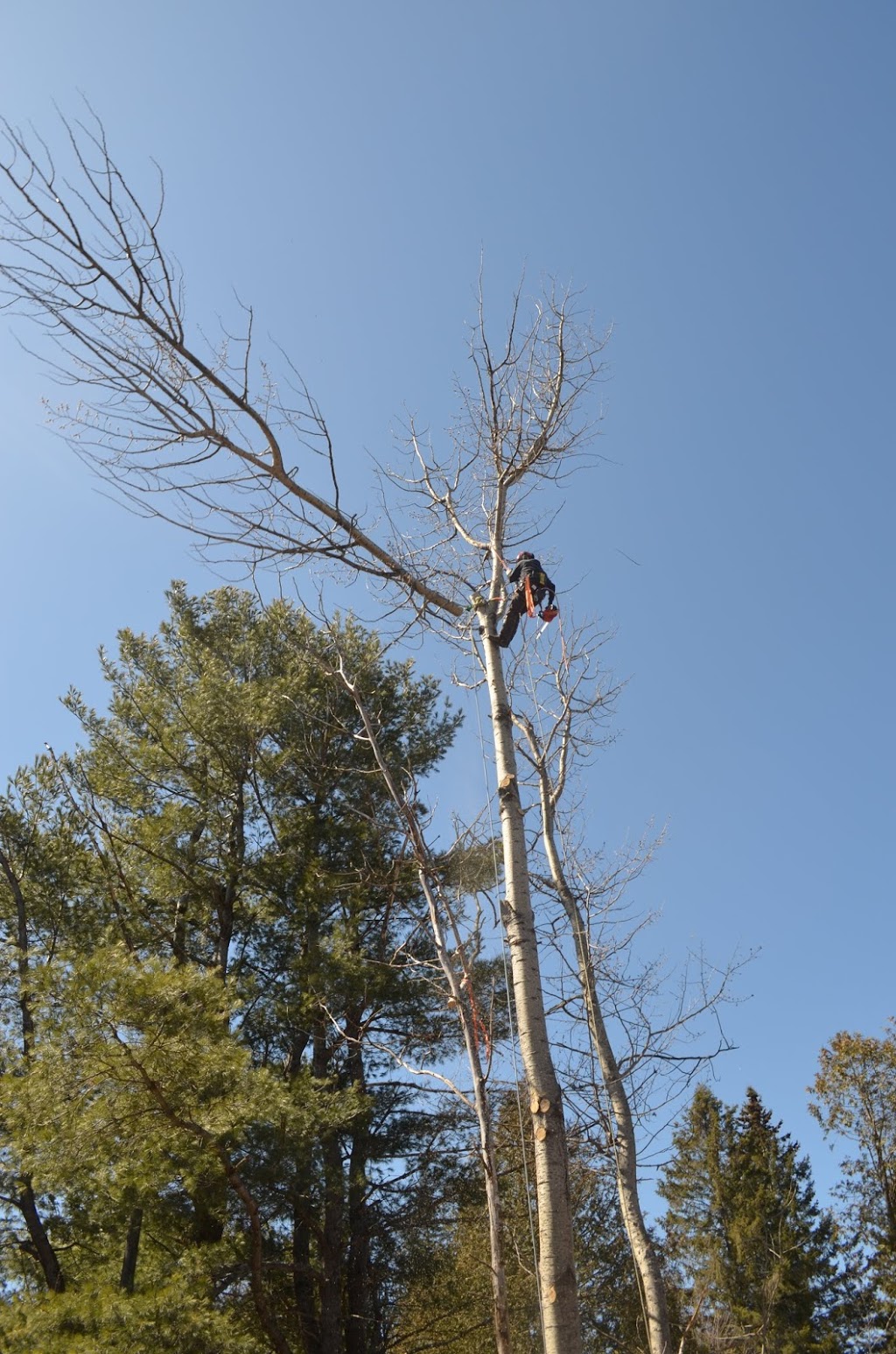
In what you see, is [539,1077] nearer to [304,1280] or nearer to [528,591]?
[528,591]

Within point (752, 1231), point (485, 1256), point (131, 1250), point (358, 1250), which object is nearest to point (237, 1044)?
point (131, 1250)

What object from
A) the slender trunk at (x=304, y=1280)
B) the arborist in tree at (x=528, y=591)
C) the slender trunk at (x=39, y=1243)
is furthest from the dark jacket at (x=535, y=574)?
the slender trunk at (x=39, y=1243)

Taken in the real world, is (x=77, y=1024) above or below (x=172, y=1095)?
above

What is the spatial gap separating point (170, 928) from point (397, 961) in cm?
299

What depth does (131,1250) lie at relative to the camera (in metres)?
8.83

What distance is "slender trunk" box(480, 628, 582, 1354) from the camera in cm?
321

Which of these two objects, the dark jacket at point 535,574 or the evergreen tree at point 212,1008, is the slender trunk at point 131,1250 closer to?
the evergreen tree at point 212,1008

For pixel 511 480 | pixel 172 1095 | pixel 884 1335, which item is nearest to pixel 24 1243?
pixel 172 1095

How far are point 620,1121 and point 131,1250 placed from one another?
5.15m

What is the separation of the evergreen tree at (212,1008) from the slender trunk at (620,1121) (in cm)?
135

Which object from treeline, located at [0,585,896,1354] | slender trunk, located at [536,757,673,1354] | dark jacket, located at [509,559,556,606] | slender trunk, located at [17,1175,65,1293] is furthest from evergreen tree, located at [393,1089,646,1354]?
dark jacket, located at [509,559,556,606]

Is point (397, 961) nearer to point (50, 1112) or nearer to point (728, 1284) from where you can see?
point (50, 1112)

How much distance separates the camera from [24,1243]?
394 inches

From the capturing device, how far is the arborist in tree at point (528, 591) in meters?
5.29
